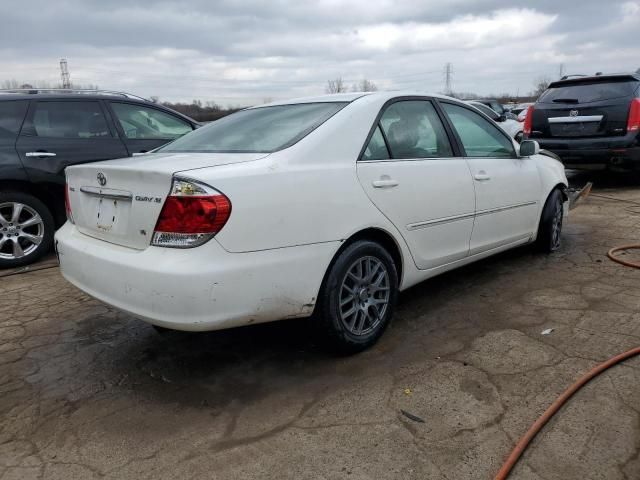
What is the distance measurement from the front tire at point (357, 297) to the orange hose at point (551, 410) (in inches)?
41.2

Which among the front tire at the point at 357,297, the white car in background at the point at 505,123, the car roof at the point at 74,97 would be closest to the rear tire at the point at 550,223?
the front tire at the point at 357,297

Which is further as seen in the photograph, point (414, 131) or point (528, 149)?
point (528, 149)

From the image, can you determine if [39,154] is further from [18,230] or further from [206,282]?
[206,282]

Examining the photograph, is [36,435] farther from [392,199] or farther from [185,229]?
[392,199]

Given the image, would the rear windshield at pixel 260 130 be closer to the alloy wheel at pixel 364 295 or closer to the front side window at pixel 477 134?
the alloy wheel at pixel 364 295

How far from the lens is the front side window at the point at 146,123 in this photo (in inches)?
229

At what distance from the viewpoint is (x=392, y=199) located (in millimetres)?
3139

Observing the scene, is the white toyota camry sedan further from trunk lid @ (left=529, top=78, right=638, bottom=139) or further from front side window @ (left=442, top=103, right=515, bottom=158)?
trunk lid @ (left=529, top=78, right=638, bottom=139)

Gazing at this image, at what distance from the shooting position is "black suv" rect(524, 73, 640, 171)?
7.21 meters

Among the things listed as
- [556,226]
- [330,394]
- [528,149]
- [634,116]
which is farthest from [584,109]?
[330,394]

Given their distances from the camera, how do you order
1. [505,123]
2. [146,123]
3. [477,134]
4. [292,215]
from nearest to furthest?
[292,215] < [477,134] < [146,123] < [505,123]

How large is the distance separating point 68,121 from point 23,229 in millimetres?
1197

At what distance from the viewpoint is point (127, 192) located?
2664 millimetres

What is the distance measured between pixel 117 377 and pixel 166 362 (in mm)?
280
